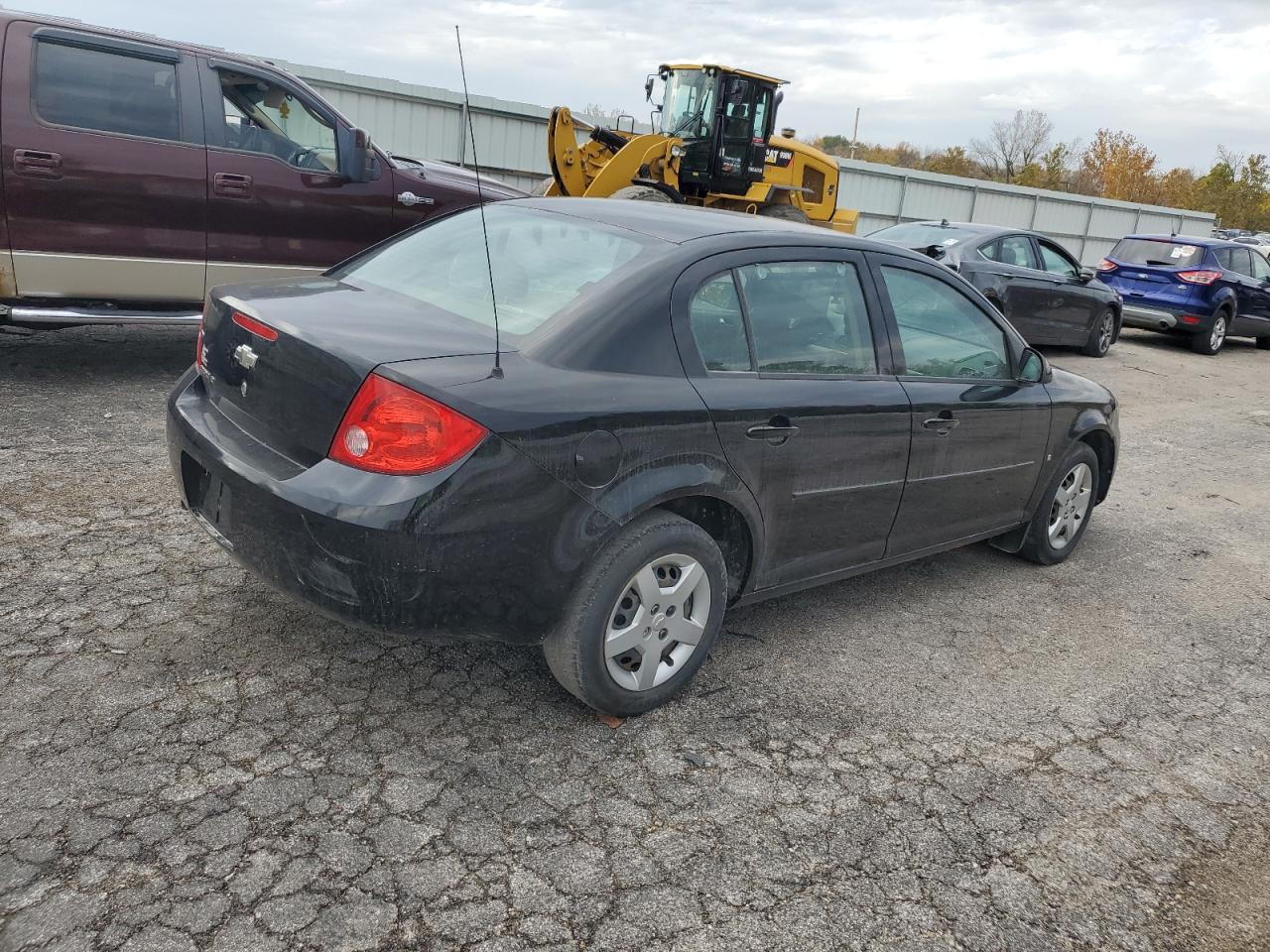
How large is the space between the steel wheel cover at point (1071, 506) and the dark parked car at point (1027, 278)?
5906mm

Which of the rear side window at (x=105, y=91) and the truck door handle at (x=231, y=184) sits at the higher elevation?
the rear side window at (x=105, y=91)

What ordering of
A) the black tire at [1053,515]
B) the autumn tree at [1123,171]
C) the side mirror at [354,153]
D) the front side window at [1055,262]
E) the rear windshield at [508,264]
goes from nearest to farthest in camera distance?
the rear windshield at [508,264]
the black tire at [1053,515]
the side mirror at [354,153]
the front side window at [1055,262]
the autumn tree at [1123,171]

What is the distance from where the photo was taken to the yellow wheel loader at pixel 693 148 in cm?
1246

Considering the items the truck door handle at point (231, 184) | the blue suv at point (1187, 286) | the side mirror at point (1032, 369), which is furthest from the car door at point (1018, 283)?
the truck door handle at point (231, 184)

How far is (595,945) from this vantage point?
2.32 meters

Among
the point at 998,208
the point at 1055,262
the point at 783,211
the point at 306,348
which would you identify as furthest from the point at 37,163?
the point at 998,208

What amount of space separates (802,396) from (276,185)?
4.61 meters

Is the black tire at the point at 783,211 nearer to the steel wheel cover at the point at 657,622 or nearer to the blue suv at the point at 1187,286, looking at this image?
the blue suv at the point at 1187,286

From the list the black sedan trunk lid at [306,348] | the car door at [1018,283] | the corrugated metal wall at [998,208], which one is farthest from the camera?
the corrugated metal wall at [998,208]

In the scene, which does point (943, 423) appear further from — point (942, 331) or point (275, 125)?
point (275, 125)

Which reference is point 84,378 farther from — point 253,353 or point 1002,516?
point 1002,516

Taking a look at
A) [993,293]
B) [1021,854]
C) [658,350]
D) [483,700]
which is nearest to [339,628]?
[483,700]

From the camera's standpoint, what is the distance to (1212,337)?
48.3 ft

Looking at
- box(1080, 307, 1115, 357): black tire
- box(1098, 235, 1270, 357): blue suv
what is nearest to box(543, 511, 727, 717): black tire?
box(1080, 307, 1115, 357): black tire
